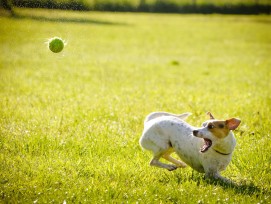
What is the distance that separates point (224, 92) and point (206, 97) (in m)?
0.96

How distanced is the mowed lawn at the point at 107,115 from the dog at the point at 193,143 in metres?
0.15

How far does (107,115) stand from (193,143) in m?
2.61

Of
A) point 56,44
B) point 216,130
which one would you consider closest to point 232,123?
point 216,130

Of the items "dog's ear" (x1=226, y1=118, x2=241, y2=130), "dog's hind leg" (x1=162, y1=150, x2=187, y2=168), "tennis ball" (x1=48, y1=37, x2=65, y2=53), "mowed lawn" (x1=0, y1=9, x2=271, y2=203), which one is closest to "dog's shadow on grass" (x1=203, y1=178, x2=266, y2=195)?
"mowed lawn" (x1=0, y1=9, x2=271, y2=203)

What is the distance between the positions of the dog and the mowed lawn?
0.15 meters

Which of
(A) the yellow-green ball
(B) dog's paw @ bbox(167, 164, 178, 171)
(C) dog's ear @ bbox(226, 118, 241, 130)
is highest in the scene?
(A) the yellow-green ball

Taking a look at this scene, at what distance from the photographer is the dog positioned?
4.63 m

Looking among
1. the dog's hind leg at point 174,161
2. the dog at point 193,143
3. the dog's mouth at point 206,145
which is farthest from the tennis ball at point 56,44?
the dog's mouth at point 206,145

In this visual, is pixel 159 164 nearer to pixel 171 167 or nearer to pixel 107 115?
pixel 171 167

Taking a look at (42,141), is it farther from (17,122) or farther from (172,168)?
(172,168)

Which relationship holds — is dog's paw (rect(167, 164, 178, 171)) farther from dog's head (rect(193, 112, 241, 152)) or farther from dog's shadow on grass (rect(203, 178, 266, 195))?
dog's head (rect(193, 112, 241, 152))

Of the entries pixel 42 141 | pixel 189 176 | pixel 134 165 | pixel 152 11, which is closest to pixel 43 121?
pixel 42 141

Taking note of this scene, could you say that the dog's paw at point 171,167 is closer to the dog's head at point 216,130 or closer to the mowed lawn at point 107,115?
the mowed lawn at point 107,115

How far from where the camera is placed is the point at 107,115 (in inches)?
288
